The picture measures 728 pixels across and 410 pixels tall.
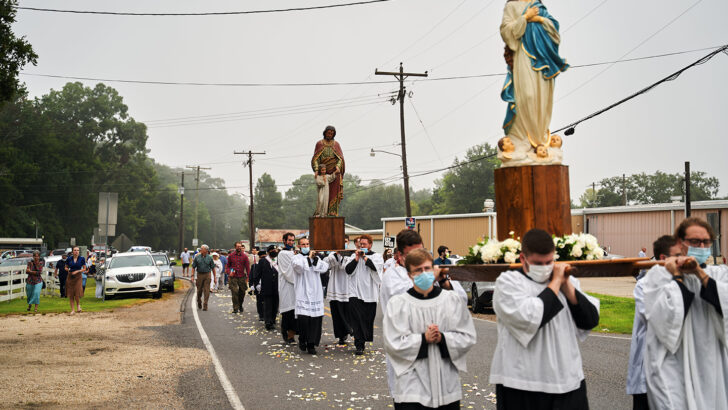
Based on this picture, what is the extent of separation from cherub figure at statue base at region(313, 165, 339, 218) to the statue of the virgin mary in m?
9.01

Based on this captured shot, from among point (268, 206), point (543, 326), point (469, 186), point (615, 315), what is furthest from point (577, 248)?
point (268, 206)

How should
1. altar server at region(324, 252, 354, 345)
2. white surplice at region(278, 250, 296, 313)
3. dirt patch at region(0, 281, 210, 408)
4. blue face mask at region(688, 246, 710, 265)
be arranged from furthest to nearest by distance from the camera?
altar server at region(324, 252, 354, 345) < white surplice at region(278, 250, 296, 313) < dirt patch at region(0, 281, 210, 408) < blue face mask at region(688, 246, 710, 265)

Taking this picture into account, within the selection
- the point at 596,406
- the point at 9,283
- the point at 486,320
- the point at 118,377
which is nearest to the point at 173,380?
the point at 118,377

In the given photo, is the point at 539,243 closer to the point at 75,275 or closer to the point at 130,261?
the point at 75,275

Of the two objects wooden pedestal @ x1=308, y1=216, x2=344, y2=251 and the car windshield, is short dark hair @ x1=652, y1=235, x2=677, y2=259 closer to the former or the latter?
wooden pedestal @ x1=308, y1=216, x2=344, y2=251

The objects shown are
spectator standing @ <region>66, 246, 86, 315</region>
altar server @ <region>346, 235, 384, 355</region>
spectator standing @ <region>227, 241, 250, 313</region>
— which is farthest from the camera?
spectator standing @ <region>227, 241, 250, 313</region>

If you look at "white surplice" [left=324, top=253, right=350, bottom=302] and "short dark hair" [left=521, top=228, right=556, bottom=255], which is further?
"white surplice" [left=324, top=253, right=350, bottom=302]

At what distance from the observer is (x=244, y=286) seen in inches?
790

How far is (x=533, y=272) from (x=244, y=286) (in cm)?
1650

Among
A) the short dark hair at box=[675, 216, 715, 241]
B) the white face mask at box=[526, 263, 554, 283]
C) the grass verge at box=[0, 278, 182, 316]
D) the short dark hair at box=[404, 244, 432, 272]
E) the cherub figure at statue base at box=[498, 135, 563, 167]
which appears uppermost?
the cherub figure at statue base at box=[498, 135, 563, 167]

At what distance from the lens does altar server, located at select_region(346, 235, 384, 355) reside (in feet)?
39.5

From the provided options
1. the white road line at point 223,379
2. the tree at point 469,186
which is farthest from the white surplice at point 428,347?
the tree at point 469,186

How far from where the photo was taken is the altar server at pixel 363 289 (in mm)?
12039

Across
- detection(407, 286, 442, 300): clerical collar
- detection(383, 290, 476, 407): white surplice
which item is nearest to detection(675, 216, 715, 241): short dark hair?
detection(383, 290, 476, 407): white surplice
